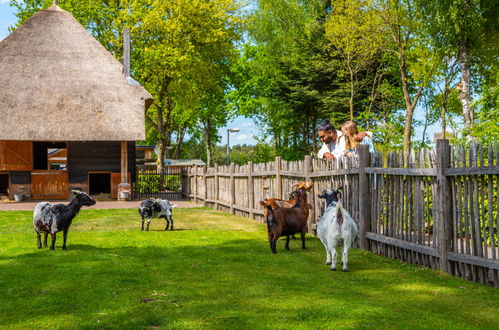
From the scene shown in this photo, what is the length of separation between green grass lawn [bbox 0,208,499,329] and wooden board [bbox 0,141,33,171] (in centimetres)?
1586

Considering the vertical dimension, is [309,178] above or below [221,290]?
above

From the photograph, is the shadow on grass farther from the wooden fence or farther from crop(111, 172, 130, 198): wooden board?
crop(111, 172, 130, 198): wooden board

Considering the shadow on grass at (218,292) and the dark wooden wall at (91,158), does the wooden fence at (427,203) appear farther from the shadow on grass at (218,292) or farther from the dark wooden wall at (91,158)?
the dark wooden wall at (91,158)

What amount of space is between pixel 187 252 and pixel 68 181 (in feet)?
59.7

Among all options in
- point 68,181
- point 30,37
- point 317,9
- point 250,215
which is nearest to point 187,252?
point 250,215

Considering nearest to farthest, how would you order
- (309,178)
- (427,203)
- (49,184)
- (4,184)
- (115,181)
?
(427,203) → (309,178) → (49,184) → (115,181) → (4,184)

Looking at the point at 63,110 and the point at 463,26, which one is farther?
the point at 463,26

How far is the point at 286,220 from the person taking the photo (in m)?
9.09

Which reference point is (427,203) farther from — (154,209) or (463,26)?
(463,26)

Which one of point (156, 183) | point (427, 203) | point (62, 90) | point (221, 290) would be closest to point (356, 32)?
point (156, 183)

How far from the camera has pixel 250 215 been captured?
15422mm

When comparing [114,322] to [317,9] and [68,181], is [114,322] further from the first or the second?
[317,9]

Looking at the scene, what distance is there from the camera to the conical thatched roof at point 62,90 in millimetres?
23078

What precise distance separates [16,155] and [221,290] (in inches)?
835
